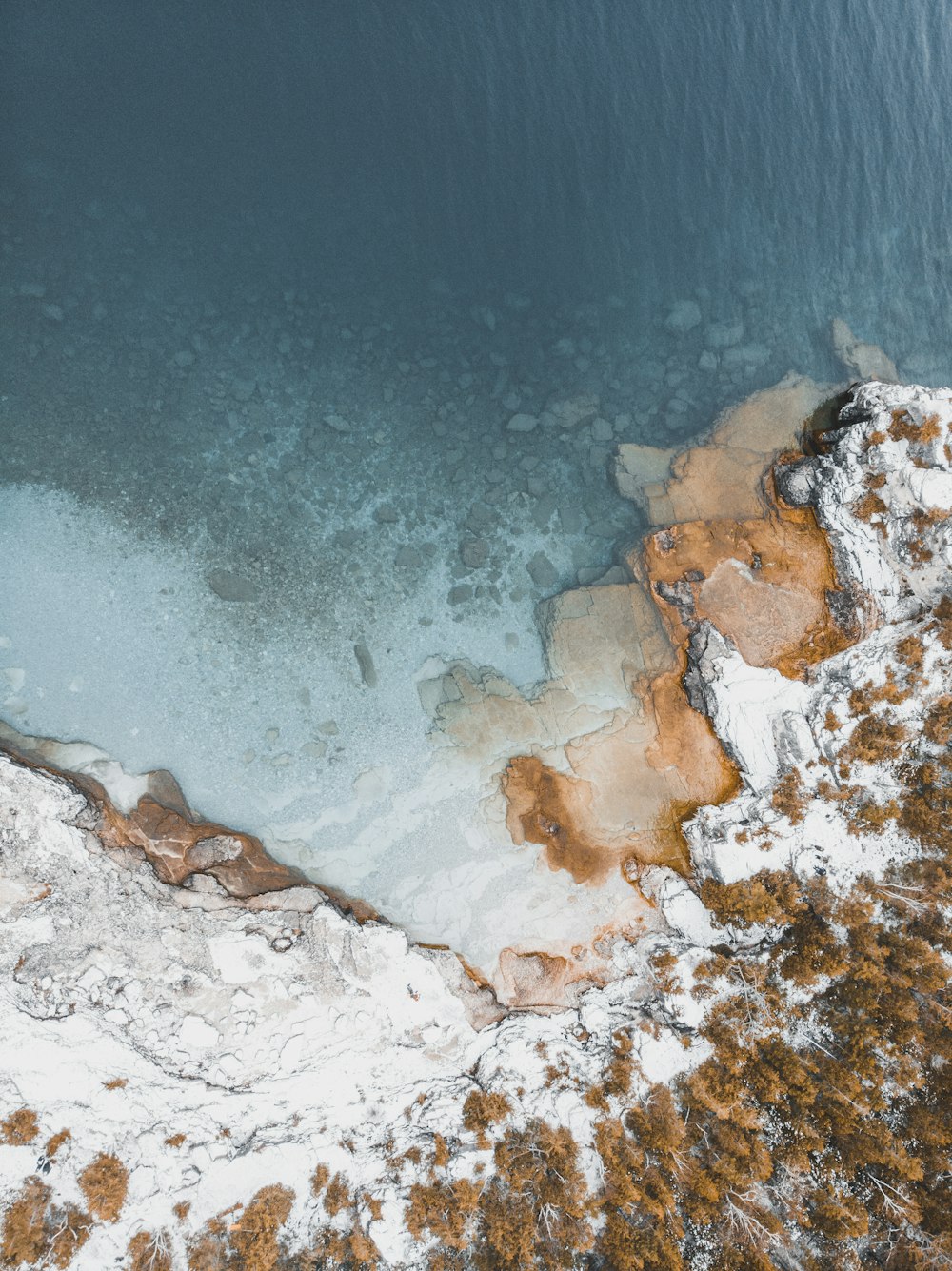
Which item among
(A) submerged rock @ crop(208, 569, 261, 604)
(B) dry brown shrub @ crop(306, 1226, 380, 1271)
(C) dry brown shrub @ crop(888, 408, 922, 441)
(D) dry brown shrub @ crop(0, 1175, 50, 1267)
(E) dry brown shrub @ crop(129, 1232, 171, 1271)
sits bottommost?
(B) dry brown shrub @ crop(306, 1226, 380, 1271)

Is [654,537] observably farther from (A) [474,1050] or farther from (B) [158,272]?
(B) [158,272]

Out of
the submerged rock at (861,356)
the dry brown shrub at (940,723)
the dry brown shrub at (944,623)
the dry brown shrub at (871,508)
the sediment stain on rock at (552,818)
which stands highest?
the submerged rock at (861,356)

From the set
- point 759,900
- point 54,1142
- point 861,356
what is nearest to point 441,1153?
point 54,1142

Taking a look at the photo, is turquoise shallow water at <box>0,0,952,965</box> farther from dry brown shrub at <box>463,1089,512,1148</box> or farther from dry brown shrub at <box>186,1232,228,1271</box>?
dry brown shrub at <box>186,1232,228,1271</box>

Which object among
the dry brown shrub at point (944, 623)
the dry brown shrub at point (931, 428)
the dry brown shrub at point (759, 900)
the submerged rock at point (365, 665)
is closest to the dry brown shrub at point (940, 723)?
the dry brown shrub at point (944, 623)

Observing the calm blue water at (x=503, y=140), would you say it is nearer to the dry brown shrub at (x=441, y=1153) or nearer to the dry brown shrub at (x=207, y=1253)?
the dry brown shrub at (x=441, y=1153)

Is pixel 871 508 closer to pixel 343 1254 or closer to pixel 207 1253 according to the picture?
pixel 343 1254

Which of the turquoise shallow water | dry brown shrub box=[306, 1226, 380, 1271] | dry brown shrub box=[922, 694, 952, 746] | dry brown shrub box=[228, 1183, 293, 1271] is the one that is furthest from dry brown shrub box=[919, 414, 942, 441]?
dry brown shrub box=[228, 1183, 293, 1271]
